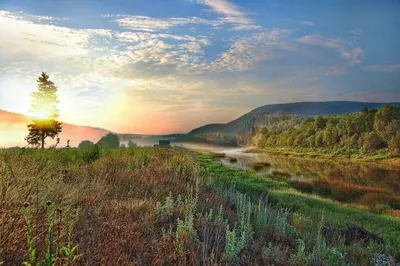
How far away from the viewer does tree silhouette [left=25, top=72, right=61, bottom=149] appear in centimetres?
5178

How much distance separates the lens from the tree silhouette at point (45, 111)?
5178 cm

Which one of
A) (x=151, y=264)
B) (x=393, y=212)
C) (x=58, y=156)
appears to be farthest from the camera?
(x=393, y=212)

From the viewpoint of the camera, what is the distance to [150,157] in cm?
1823

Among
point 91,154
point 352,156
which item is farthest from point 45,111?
point 352,156

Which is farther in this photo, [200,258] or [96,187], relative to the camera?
[96,187]

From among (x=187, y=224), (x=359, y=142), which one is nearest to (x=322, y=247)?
(x=187, y=224)

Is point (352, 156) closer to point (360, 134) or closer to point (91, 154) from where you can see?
point (360, 134)

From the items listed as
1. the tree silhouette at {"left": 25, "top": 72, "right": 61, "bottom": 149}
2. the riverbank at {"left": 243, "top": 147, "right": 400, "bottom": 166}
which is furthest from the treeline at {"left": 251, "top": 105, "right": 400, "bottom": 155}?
the tree silhouette at {"left": 25, "top": 72, "right": 61, "bottom": 149}

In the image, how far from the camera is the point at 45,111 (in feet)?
173

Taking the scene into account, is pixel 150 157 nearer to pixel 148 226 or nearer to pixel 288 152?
pixel 148 226

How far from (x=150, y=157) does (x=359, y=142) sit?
7907cm

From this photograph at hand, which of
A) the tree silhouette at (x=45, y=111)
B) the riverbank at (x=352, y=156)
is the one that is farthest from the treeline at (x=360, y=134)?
the tree silhouette at (x=45, y=111)

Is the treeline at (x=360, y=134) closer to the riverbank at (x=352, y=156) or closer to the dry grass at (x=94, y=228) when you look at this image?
the riverbank at (x=352, y=156)

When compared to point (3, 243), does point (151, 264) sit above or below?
below
